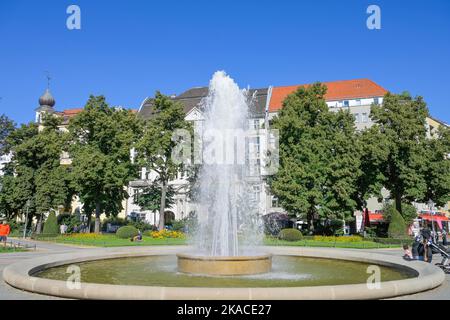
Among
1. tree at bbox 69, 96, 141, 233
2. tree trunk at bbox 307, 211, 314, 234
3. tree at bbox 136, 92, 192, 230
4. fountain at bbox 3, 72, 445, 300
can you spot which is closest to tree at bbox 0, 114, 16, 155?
tree at bbox 69, 96, 141, 233

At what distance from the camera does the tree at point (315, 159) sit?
3891 cm

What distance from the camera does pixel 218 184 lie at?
1712 centimetres

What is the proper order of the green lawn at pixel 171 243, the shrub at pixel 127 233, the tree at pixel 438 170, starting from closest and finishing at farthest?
the green lawn at pixel 171 243 → the shrub at pixel 127 233 → the tree at pixel 438 170

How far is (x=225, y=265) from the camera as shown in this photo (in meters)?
12.9

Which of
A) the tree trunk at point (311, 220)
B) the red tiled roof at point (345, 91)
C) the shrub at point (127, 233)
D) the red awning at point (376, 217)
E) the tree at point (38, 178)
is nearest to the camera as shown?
the shrub at point (127, 233)

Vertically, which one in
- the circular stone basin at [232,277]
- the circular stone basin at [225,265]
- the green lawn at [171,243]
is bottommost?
the green lawn at [171,243]

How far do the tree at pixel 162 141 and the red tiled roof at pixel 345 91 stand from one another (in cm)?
2517

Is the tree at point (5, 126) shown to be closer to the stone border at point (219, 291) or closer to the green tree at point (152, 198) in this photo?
the green tree at point (152, 198)

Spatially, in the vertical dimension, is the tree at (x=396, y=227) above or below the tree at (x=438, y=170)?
below

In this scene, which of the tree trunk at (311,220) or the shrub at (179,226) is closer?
the tree trunk at (311,220)

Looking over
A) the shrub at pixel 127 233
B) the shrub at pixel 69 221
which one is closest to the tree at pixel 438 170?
the shrub at pixel 127 233

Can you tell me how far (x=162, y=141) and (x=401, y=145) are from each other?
23927mm

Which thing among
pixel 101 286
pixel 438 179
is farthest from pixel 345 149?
pixel 101 286

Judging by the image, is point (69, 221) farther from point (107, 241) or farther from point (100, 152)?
point (107, 241)
